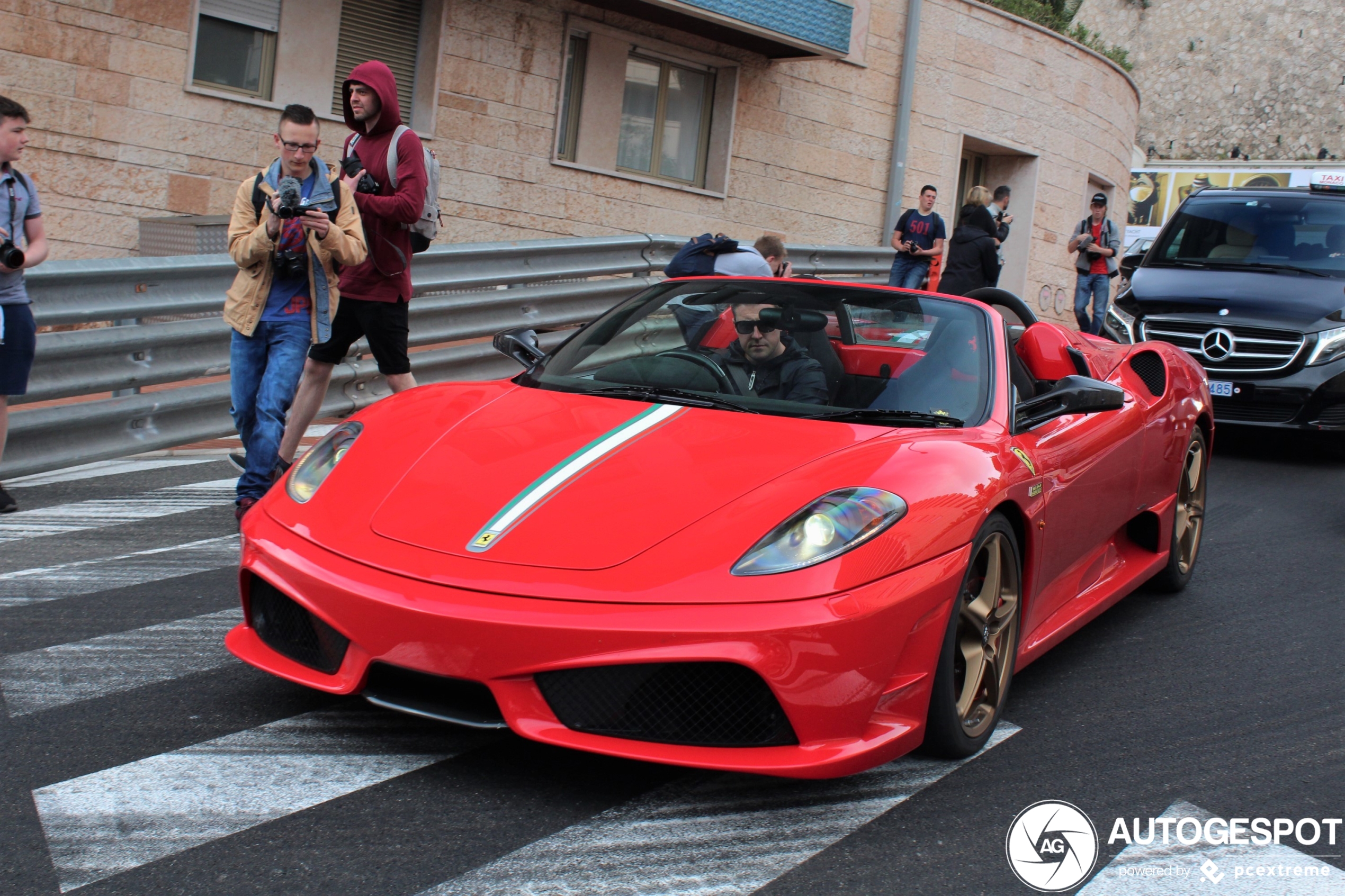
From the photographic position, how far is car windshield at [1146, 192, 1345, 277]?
10.1 m

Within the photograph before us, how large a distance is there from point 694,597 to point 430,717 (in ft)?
2.15

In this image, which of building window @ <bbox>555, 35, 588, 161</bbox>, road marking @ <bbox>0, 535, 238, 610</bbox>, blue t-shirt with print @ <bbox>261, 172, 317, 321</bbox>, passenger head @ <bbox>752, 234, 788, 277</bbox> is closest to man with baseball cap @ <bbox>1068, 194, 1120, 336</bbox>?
building window @ <bbox>555, 35, 588, 161</bbox>

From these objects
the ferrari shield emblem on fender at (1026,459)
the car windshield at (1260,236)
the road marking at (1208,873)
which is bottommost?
the road marking at (1208,873)

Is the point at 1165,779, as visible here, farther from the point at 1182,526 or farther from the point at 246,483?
the point at 246,483

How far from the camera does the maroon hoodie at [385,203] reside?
6055 mm

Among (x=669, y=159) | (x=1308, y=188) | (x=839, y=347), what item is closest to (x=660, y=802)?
(x=839, y=347)

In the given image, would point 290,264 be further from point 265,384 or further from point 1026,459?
point 1026,459

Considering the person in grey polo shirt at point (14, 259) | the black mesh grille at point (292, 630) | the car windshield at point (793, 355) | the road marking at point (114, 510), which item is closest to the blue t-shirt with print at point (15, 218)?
the person in grey polo shirt at point (14, 259)

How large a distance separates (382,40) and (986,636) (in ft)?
39.0

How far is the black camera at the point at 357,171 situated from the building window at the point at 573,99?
9416 millimetres

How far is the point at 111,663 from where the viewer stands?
3814mm

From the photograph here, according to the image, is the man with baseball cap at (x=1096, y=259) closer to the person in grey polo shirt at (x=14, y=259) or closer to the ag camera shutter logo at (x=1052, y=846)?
the person in grey polo shirt at (x=14, y=259)

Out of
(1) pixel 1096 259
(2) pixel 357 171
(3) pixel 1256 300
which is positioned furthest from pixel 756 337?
(1) pixel 1096 259

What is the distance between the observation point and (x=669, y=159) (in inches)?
656
